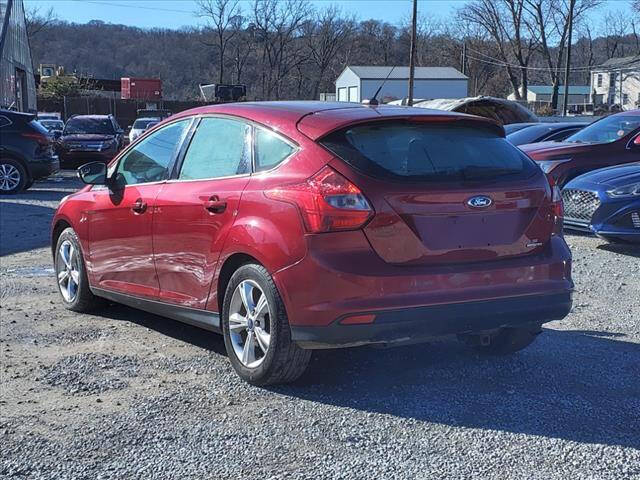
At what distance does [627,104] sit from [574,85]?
26.2m

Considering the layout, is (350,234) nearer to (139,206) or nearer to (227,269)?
(227,269)

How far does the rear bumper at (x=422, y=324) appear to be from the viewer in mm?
4133

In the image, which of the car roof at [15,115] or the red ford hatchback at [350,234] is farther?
the car roof at [15,115]

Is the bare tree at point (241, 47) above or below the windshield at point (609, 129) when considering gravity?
above

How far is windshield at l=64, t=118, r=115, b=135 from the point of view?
2308 cm

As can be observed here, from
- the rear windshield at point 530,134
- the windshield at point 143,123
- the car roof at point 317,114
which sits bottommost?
the windshield at point 143,123

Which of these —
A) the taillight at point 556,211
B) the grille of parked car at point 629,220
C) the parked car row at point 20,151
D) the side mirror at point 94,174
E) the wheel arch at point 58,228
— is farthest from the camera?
the parked car row at point 20,151

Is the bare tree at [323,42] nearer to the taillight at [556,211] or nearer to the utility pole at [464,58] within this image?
the utility pole at [464,58]

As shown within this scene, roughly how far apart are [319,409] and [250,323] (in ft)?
2.15

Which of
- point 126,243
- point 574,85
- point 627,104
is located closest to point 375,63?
point 627,104

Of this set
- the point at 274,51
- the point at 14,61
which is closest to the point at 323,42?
the point at 274,51

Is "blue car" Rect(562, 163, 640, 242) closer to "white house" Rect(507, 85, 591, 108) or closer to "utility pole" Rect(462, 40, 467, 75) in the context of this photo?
"utility pole" Rect(462, 40, 467, 75)

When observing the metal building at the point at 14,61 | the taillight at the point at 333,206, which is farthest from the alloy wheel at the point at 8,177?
the metal building at the point at 14,61

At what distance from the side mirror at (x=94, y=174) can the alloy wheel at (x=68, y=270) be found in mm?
684
